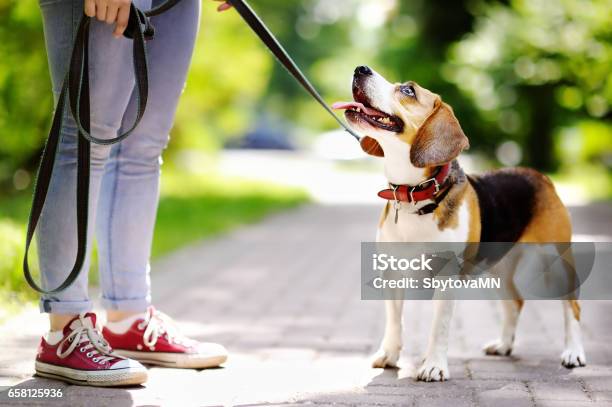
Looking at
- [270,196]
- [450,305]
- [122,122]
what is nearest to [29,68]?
[270,196]

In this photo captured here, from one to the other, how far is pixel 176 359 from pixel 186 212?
784 centimetres

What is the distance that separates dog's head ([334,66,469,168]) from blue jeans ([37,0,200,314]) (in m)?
0.78

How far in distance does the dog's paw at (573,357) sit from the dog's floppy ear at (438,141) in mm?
1107

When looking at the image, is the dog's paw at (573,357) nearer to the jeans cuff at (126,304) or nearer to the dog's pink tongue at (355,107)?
the dog's pink tongue at (355,107)

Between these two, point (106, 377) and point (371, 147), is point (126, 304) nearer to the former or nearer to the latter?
point (106, 377)

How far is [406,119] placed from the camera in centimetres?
359

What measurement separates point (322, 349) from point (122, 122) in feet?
4.99

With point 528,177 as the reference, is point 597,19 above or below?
above

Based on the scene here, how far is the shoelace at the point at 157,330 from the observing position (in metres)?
3.66

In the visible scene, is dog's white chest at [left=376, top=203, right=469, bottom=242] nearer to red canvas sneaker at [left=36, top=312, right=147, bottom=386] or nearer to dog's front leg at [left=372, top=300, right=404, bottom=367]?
dog's front leg at [left=372, top=300, right=404, bottom=367]

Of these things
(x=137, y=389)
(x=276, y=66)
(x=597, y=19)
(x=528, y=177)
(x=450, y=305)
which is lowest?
(x=137, y=389)

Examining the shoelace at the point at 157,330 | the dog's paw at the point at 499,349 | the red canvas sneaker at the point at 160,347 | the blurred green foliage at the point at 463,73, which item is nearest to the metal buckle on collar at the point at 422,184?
the dog's paw at the point at 499,349

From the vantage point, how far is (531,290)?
440 centimetres

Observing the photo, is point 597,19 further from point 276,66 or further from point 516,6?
point 276,66
